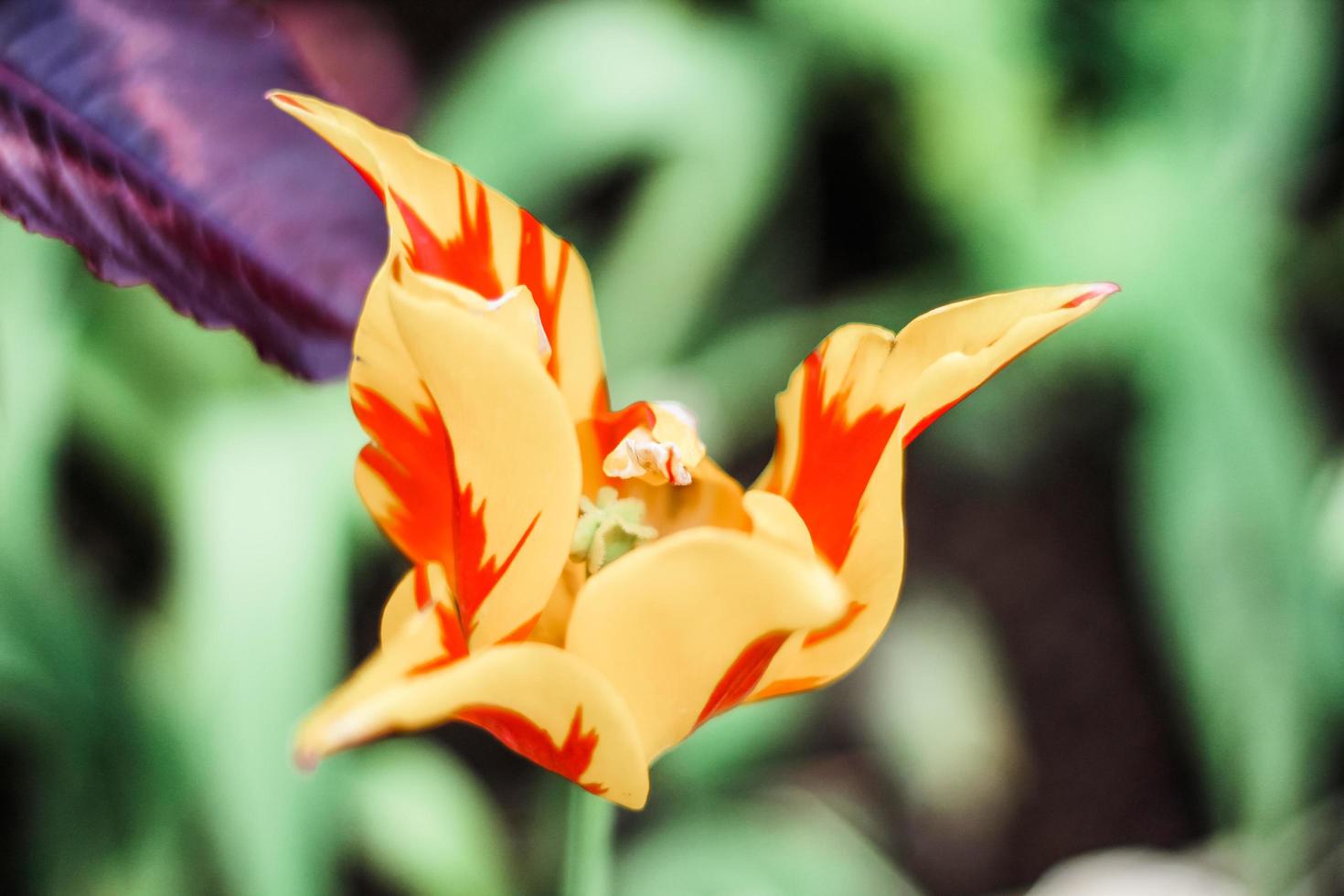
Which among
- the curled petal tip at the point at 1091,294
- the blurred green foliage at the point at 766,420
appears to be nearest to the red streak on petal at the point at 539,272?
the curled petal tip at the point at 1091,294

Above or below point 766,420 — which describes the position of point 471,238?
above

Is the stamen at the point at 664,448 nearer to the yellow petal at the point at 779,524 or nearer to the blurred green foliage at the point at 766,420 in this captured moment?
the yellow petal at the point at 779,524

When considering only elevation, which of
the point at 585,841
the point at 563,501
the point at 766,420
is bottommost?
the point at 766,420

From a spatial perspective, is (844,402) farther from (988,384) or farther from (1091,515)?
(1091,515)

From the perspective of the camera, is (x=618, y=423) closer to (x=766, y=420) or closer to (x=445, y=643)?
(x=445, y=643)

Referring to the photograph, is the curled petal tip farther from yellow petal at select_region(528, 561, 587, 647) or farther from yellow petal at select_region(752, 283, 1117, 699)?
yellow petal at select_region(528, 561, 587, 647)

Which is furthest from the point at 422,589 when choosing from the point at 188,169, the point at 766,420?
the point at 766,420

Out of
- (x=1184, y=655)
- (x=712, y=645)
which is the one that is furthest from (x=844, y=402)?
(x=1184, y=655)

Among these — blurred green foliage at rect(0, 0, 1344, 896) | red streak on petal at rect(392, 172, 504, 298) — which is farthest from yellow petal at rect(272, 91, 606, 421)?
blurred green foliage at rect(0, 0, 1344, 896)
